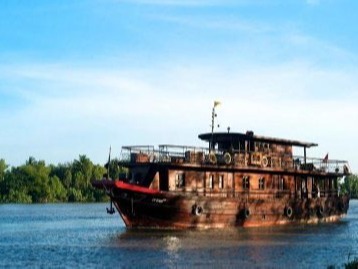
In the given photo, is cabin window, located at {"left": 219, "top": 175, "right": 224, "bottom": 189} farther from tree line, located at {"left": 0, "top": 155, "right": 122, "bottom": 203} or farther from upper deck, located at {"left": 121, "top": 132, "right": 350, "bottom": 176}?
tree line, located at {"left": 0, "top": 155, "right": 122, "bottom": 203}

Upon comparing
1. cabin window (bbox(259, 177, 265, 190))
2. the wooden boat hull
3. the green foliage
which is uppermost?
the green foliage

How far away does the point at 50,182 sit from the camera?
10562 cm

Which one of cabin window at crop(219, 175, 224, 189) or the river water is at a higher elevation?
cabin window at crop(219, 175, 224, 189)

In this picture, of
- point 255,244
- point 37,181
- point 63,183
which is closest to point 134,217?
point 255,244

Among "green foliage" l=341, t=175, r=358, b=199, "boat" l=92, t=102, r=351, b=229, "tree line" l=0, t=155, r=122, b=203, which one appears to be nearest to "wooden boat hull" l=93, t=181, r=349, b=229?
"boat" l=92, t=102, r=351, b=229

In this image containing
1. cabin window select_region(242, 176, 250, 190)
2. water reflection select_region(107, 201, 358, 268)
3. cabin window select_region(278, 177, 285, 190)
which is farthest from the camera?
cabin window select_region(278, 177, 285, 190)

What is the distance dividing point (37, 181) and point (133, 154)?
69851 millimetres

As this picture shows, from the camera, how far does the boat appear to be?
35406 mm

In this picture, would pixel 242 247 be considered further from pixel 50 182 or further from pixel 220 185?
pixel 50 182

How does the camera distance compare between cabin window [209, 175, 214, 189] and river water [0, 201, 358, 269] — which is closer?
river water [0, 201, 358, 269]

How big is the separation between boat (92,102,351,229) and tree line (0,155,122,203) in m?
54.3

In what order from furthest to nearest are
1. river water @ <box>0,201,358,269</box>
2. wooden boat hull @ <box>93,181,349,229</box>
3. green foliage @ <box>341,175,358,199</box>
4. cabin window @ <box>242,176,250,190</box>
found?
green foliage @ <box>341,175,358,199</box>
cabin window @ <box>242,176,250,190</box>
wooden boat hull @ <box>93,181,349,229</box>
river water @ <box>0,201,358,269</box>

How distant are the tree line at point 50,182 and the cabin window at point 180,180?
59.3 meters

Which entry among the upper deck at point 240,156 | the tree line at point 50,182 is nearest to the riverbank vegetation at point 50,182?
the tree line at point 50,182
